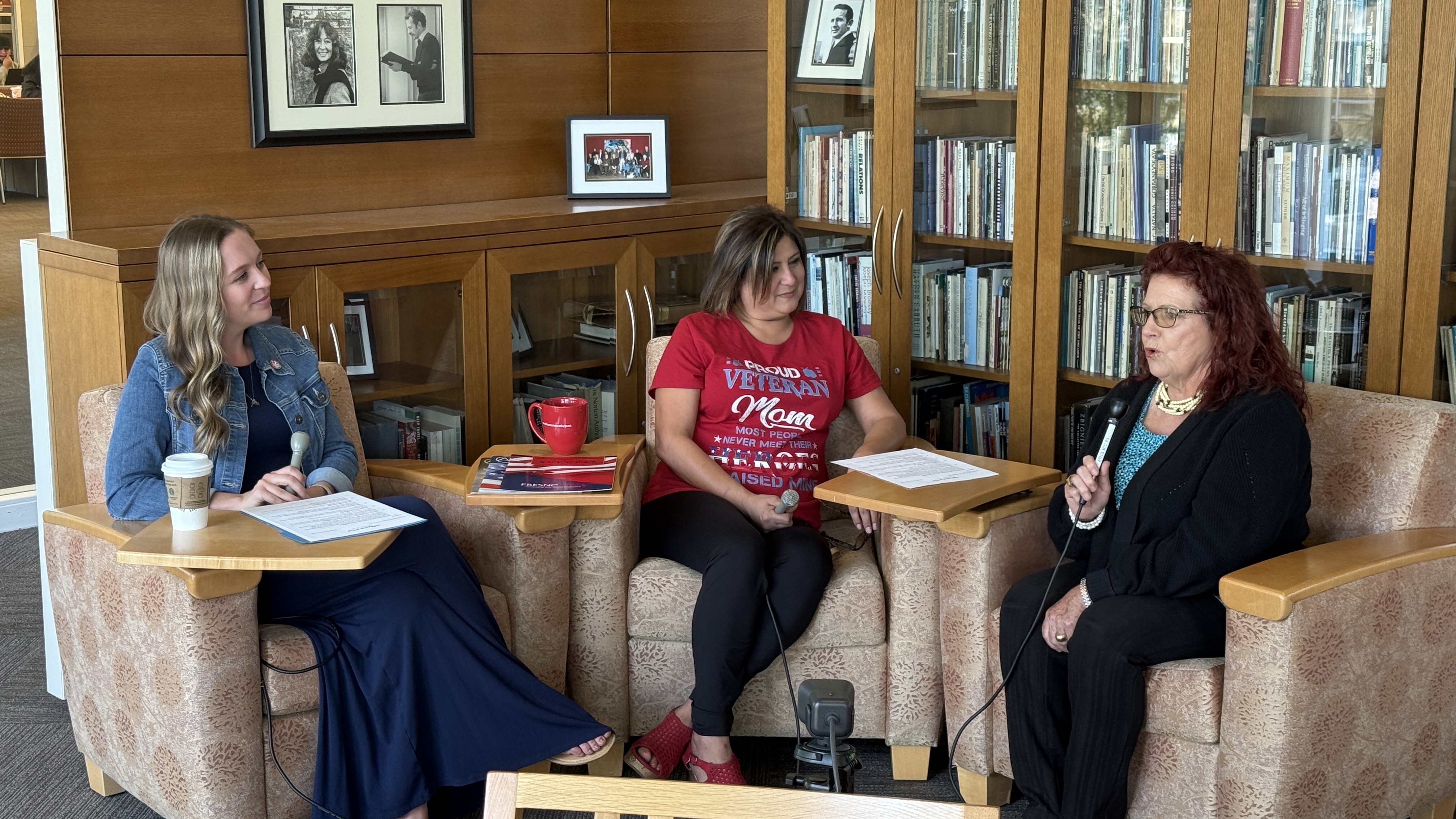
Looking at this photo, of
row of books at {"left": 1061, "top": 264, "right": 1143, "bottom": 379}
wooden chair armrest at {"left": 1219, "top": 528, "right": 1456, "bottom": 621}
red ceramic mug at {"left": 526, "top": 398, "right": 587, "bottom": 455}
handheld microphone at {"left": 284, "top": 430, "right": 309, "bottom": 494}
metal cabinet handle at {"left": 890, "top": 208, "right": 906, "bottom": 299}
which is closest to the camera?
wooden chair armrest at {"left": 1219, "top": 528, "right": 1456, "bottom": 621}

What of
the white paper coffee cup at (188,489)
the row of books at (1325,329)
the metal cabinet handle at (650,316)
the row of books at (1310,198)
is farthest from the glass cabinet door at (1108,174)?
the white paper coffee cup at (188,489)

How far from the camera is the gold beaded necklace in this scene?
2.61 meters

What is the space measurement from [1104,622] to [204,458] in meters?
1.54

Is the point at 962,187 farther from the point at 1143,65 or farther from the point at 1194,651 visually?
the point at 1194,651

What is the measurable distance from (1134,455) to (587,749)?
1161 millimetres

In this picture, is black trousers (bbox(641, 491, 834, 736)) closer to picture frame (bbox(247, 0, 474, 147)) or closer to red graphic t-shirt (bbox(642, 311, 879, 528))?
red graphic t-shirt (bbox(642, 311, 879, 528))

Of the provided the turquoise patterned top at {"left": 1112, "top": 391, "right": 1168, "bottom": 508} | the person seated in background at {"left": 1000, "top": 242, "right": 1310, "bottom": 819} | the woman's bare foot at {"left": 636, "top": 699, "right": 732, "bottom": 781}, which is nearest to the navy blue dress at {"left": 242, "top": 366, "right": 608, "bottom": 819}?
the woman's bare foot at {"left": 636, "top": 699, "right": 732, "bottom": 781}

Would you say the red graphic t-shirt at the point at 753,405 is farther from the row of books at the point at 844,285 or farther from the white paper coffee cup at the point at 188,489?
the white paper coffee cup at the point at 188,489

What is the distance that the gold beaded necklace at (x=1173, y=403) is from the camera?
2.61 m

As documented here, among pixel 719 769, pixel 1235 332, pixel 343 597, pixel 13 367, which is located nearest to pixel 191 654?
pixel 343 597

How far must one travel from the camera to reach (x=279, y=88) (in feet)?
11.9

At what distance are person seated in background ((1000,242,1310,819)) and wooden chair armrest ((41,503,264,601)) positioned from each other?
1.37 metres

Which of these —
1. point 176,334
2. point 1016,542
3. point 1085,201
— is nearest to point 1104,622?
point 1016,542

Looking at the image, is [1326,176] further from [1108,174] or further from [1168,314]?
[1168,314]
